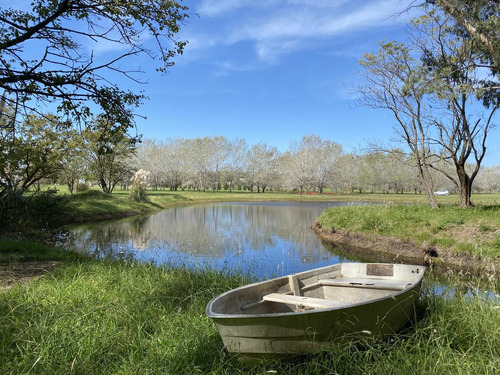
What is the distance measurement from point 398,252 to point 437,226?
5.74 feet

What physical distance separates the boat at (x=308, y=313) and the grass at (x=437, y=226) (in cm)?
569

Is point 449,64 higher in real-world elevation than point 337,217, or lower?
higher

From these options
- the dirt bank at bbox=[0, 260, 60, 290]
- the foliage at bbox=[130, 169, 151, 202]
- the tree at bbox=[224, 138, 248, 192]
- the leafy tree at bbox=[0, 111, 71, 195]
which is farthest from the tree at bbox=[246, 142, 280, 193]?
the dirt bank at bbox=[0, 260, 60, 290]

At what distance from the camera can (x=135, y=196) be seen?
31.0 m

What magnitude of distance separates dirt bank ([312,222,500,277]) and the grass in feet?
0.81

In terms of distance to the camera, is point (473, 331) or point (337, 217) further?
point (337, 217)

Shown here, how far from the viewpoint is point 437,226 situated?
12.4m

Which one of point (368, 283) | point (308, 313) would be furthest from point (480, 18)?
point (308, 313)

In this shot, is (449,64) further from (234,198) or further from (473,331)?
(234,198)

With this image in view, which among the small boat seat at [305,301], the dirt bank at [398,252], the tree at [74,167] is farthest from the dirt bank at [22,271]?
the tree at [74,167]

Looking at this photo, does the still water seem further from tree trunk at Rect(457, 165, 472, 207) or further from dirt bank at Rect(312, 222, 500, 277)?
tree trunk at Rect(457, 165, 472, 207)

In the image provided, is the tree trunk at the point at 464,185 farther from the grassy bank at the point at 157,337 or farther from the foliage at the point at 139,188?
the foliage at the point at 139,188

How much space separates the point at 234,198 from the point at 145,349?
145ft

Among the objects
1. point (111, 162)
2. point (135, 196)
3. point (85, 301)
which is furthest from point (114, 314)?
point (111, 162)
